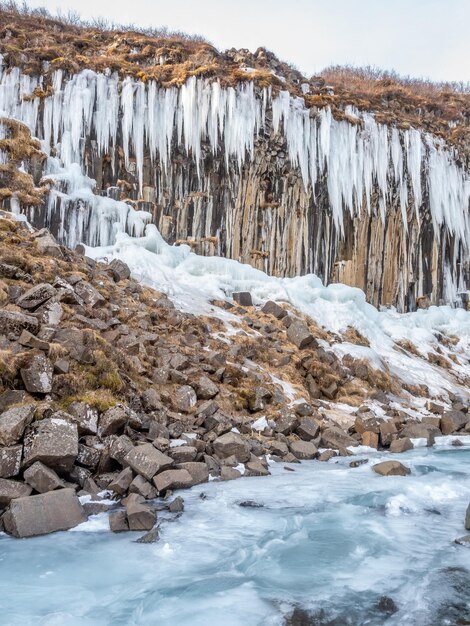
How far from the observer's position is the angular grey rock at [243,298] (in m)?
13.4

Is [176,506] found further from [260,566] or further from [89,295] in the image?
[89,295]

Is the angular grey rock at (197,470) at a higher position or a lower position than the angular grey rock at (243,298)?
lower

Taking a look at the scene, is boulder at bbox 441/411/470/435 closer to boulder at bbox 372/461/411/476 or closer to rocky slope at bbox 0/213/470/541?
rocky slope at bbox 0/213/470/541

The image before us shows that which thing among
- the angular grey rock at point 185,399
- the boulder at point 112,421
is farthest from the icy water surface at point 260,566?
the angular grey rock at point 185,399

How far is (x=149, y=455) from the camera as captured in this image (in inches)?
213

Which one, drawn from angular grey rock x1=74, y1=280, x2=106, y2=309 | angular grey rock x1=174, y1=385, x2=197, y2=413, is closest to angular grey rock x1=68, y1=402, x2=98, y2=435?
angular grey rock x1=174, y1=385, x2=197, y2=413

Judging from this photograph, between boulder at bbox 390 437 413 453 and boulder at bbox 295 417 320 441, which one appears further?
boulder at bbox 390 437 413 453

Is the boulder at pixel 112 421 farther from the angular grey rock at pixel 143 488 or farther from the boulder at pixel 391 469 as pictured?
the boulder at pixel 391 469

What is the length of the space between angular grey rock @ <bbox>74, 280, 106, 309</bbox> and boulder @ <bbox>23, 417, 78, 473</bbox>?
14.0ft

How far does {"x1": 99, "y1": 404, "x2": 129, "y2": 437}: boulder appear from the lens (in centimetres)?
586

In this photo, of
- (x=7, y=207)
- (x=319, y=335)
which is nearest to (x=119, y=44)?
(x=7, y=207)

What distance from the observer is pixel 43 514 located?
4305 mm

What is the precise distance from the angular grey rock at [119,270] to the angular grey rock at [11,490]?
296 inches

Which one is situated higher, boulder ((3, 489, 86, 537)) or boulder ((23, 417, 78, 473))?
boulder ((23, 417, 78, 473))
